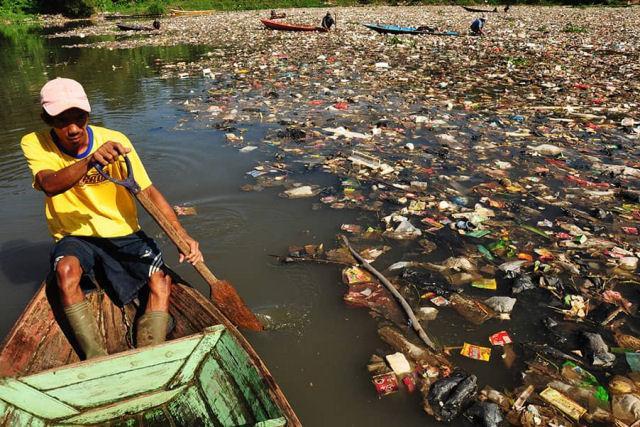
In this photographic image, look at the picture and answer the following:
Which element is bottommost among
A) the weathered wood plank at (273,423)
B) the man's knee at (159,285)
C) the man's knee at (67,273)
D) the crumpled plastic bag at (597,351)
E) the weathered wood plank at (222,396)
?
the crumpled plastic bag at (597,351)

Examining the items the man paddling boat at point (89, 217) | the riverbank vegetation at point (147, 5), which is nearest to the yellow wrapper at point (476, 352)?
the man paddling boat at point (89, 217)

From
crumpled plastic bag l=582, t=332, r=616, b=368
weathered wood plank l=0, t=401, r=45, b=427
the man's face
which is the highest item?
the man's face

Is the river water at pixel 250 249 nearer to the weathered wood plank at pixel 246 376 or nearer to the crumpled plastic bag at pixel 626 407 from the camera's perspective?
the weathered wood plank at pixel 246 376

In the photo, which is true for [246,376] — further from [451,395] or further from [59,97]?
[59,97]

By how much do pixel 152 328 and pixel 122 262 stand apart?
0.58m

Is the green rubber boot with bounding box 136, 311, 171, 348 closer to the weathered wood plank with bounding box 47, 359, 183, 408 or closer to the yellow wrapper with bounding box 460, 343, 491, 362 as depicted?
the weathered wood plank with bounding box 47, 359, 183, 408

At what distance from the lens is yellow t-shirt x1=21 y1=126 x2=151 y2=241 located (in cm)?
274

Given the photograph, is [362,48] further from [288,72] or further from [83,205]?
[83,205]

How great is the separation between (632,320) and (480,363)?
4.57 ft

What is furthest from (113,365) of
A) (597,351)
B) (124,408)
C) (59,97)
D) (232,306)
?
(597,351)

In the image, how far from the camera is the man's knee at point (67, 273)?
8.95 ft

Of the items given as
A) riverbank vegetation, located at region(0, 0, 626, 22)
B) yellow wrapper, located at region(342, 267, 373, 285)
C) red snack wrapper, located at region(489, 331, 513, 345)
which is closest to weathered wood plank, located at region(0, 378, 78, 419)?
yellow wrapper, located at region(342, 267, 373, 285)

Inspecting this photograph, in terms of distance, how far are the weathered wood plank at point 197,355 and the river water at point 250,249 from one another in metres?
0.66

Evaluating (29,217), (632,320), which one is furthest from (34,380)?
(632,320)
